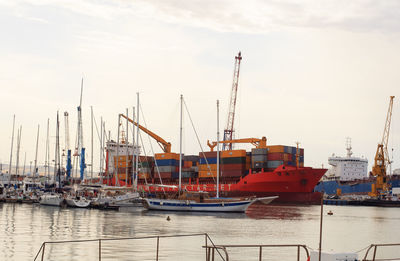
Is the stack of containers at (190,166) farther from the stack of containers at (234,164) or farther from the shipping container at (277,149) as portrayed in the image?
the shipping container at (277,149)

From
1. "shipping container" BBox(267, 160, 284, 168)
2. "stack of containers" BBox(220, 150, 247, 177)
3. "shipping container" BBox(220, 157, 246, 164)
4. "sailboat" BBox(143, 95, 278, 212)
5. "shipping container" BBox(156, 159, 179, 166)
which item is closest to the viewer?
"sailboat" BBox(143, 95, 278, 212)

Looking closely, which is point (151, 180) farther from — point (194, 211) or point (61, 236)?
point (61, 236)

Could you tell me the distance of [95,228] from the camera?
41375 mm

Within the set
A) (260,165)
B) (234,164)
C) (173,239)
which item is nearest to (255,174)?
(260,165)

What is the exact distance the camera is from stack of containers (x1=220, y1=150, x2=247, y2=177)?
10200 cm

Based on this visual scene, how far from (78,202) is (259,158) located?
135 ft

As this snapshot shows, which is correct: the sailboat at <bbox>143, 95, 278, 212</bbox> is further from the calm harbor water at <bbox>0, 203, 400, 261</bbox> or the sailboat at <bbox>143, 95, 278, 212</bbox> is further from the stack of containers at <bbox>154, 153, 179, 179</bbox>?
the stack of containers at <bbox>154, 153, 179, 179</bbox>

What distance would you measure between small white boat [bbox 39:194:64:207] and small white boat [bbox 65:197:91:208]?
1089mm

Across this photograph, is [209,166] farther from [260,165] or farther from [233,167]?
[260,165]

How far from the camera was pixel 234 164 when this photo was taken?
103m

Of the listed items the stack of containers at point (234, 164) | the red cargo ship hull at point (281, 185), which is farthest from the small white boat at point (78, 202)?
the stack of containers at point (234, 164)

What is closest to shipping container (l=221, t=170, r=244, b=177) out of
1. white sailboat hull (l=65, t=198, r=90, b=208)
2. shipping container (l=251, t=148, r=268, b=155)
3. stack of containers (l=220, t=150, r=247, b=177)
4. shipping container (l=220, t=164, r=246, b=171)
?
stack of containers (l=220, t=150, r=247, b=177)

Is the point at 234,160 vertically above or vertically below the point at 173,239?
above

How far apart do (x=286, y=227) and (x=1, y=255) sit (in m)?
28.7
